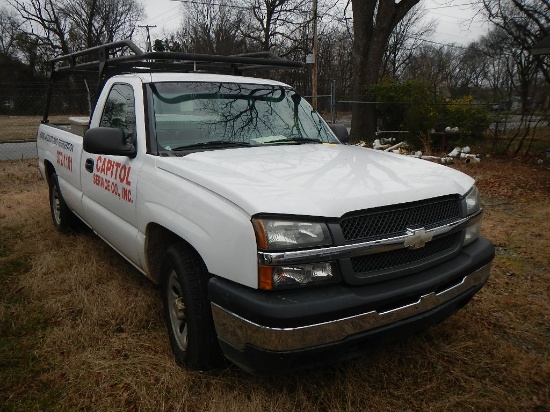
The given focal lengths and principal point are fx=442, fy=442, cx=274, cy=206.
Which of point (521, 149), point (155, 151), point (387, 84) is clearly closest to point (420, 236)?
point (155, 151)

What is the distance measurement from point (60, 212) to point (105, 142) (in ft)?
8.94

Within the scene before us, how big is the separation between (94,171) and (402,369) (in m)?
2.86

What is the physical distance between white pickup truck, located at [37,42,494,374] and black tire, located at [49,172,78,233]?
1.71m

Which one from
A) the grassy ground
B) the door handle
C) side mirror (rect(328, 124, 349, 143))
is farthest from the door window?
side mirror (rect(328, 124, 349, 143))

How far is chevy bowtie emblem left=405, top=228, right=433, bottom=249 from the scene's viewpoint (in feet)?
7.34

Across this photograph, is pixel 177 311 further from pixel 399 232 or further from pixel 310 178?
pixel 399 232

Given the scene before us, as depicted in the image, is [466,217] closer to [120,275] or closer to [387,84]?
[120,275]

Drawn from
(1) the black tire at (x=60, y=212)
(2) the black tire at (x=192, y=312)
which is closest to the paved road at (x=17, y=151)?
(1) the black tire at (x=60, y=212)

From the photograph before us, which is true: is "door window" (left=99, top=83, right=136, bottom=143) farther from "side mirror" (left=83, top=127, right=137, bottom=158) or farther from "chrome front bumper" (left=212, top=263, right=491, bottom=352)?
"chrome front bumper" (left=212, top=263, right=491, bottom=352)

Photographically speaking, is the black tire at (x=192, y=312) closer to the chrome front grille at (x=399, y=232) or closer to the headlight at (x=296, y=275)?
the headlight at (x=296, y=275)

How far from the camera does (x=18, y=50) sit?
42188mm

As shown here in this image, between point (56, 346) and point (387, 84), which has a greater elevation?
point (387, 84)

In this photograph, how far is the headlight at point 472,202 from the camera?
107 inches

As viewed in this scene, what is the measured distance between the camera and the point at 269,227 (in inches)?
78.7
